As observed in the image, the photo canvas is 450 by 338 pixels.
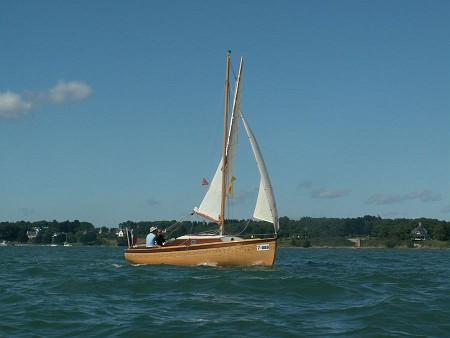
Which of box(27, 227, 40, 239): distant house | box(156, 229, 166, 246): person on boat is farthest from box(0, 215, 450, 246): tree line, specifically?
box(156, 229, 166, 246): person on boat

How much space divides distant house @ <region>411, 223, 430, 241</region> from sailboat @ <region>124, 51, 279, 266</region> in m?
116

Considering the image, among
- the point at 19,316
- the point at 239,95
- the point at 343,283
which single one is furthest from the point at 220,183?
the point at 19,316

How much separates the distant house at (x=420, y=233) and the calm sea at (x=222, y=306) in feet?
404

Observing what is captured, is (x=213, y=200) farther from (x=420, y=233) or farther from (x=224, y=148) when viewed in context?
(x=420, y=233)

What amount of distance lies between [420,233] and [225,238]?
125m

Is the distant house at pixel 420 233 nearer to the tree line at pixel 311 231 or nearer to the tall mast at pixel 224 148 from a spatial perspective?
the tree line at pixel 311 231

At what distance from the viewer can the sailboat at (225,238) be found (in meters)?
32.3

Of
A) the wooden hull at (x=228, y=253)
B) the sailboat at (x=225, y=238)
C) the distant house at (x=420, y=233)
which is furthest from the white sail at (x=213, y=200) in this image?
the distant house at (x=420, y=233)

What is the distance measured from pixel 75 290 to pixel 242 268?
431 inches

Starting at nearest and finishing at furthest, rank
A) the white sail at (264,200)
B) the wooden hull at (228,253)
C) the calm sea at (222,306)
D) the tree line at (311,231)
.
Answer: the calm sea at (222,306) < the wooden hull at (228,253) < the white sail at (264,200) < the tree line at (311,231)

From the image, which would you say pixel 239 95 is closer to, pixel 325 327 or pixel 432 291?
pixel 432 291

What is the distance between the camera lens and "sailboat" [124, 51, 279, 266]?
1271 inches

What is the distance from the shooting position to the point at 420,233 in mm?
148750

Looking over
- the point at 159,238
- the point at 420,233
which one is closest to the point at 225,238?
the point at 159,238
